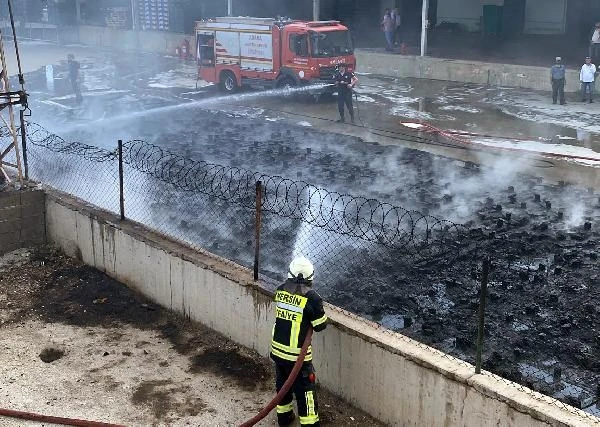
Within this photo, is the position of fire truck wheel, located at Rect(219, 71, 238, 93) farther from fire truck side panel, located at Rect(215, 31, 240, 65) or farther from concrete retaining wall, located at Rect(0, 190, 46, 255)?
concrete retaining wall, located at Rect(0, 190, 46, 255)

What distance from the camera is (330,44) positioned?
2062cm

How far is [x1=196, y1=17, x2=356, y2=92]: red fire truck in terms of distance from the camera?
66.8 feet

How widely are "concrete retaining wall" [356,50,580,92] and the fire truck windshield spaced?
5.09 metres

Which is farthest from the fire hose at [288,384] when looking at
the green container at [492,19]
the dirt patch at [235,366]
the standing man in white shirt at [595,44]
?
the green container at [492,19]

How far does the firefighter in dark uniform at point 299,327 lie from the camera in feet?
18.1

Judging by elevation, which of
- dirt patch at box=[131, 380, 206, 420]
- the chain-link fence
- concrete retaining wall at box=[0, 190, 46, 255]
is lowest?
dirt patch at box=[131, 380, 206, 420]

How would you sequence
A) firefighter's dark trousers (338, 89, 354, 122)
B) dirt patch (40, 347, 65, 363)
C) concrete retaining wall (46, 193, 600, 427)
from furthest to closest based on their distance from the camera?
firefighter's dark trousers (338, 89, 354, 122) → dirt patch (40, 347, 65, 363) → concrete retaining wall (46, 193, 600, 427)

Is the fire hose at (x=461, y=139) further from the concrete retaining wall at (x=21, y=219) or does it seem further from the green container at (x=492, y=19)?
the green container at (x=492, y=19)

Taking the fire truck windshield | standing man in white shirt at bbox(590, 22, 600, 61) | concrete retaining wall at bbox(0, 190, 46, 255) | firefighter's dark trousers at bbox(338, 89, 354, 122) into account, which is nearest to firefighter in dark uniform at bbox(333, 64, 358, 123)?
firefighter's dark trousers at bbox(338, 89, 354, 122)

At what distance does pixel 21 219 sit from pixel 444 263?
5.47 m

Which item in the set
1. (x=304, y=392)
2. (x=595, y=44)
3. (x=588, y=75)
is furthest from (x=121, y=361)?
(x=595, y=44)

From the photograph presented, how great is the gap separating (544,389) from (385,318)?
1.88 meters

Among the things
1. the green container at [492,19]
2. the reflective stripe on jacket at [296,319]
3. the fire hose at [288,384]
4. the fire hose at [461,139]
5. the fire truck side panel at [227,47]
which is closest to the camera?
the fire hose at [288,384]

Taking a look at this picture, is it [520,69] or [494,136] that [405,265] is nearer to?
[494,136]
